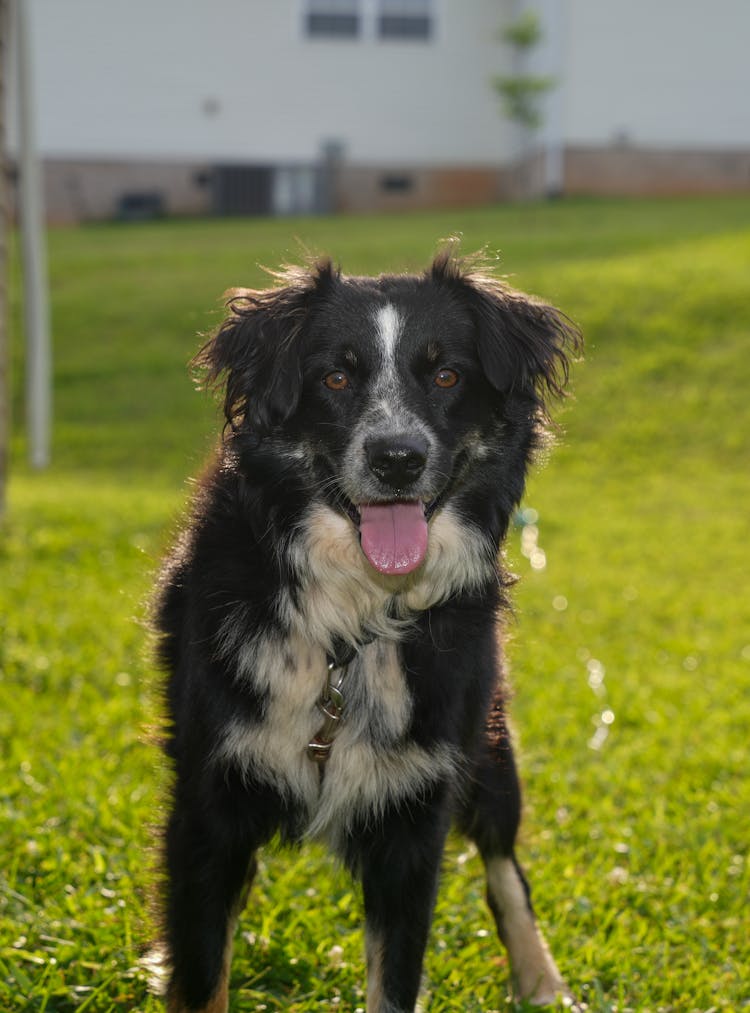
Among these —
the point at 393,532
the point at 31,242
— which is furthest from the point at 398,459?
the point at 31,242

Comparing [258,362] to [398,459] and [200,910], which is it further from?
[200,910]

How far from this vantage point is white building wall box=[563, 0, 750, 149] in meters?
32.7

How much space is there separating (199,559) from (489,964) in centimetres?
164

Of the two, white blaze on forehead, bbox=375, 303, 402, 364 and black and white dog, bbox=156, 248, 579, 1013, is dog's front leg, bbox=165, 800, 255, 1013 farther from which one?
white blaze on forehead, bbox=375, 303, 402, 364

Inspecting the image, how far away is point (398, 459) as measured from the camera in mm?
3336

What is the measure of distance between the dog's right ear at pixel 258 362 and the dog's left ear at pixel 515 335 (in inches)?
19.4

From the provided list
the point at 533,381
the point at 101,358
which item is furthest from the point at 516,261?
the point at 533,381

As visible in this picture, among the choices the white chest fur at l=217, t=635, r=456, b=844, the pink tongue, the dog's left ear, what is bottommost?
the white chest fur at l=217, t=635, r=456, b=844

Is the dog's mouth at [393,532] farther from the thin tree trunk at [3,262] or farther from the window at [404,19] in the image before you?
the window at [404,19]

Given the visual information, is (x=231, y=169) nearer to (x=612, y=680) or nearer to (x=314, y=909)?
(x=612, y=680)

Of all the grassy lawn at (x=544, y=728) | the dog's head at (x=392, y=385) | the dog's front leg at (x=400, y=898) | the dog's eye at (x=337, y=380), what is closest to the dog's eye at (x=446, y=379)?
the dog's head at (x=392, y=385)

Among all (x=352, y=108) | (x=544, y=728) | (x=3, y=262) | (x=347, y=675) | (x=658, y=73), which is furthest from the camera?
(x=352, y=108)

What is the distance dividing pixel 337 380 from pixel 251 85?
1324 inches

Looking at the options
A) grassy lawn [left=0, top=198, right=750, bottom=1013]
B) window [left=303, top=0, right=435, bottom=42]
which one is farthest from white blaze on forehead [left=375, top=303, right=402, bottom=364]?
window [left=303, top=0, right=435, bottom=42]
